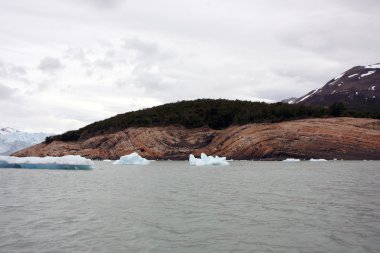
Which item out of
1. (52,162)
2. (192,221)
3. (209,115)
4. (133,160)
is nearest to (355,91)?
(209,115)

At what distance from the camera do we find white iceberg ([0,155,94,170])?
1612 inches

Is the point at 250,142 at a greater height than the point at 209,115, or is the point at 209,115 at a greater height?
the point at 209,115

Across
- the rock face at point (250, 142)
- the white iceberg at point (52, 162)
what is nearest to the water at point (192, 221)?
the white iceberg at point (52, 162)

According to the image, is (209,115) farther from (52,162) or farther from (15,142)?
(15,142)

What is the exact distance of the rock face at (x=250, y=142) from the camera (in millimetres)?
62906

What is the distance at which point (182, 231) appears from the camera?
12133 mm

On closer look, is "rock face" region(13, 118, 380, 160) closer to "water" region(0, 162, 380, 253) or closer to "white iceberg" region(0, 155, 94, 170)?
"white iceberg" region(0, 155, 94, 170)

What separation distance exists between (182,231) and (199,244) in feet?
5.02

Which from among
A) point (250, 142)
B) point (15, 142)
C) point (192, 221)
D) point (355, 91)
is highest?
point (355, 91)

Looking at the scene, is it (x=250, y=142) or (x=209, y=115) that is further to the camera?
(x=209, y=115)

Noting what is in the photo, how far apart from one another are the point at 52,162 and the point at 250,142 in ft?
120

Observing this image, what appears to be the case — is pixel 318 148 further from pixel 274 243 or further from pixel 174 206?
pixel 274 243

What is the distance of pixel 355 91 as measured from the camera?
13312 cm

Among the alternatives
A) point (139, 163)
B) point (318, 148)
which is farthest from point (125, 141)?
point (318, 148)
